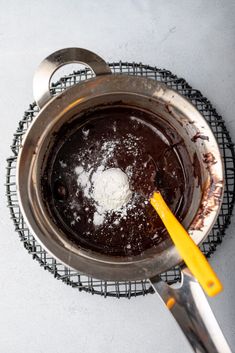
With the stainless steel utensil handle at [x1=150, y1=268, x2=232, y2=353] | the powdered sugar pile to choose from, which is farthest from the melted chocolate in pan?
the stainless steel utensil handle at [x1=150, y1=268, x2=232, y2=353]

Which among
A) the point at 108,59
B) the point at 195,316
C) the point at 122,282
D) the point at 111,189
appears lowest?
the point at 195,316

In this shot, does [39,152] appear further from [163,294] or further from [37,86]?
[163,294]

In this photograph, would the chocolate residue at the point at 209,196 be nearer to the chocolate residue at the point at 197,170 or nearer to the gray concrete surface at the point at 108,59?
the chocolate residue at the point at 197,170

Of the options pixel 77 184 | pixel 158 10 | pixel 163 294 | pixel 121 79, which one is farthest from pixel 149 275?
pixel 158 10

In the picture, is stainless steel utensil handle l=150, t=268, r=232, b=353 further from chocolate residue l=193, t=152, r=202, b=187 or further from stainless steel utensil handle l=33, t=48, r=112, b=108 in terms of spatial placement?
stainless steel utensil handle l=33, t=48, r=112, b=108

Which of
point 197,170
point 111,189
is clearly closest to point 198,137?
point 197,170

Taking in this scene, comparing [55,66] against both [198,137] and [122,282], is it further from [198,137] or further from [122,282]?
[122,282]
